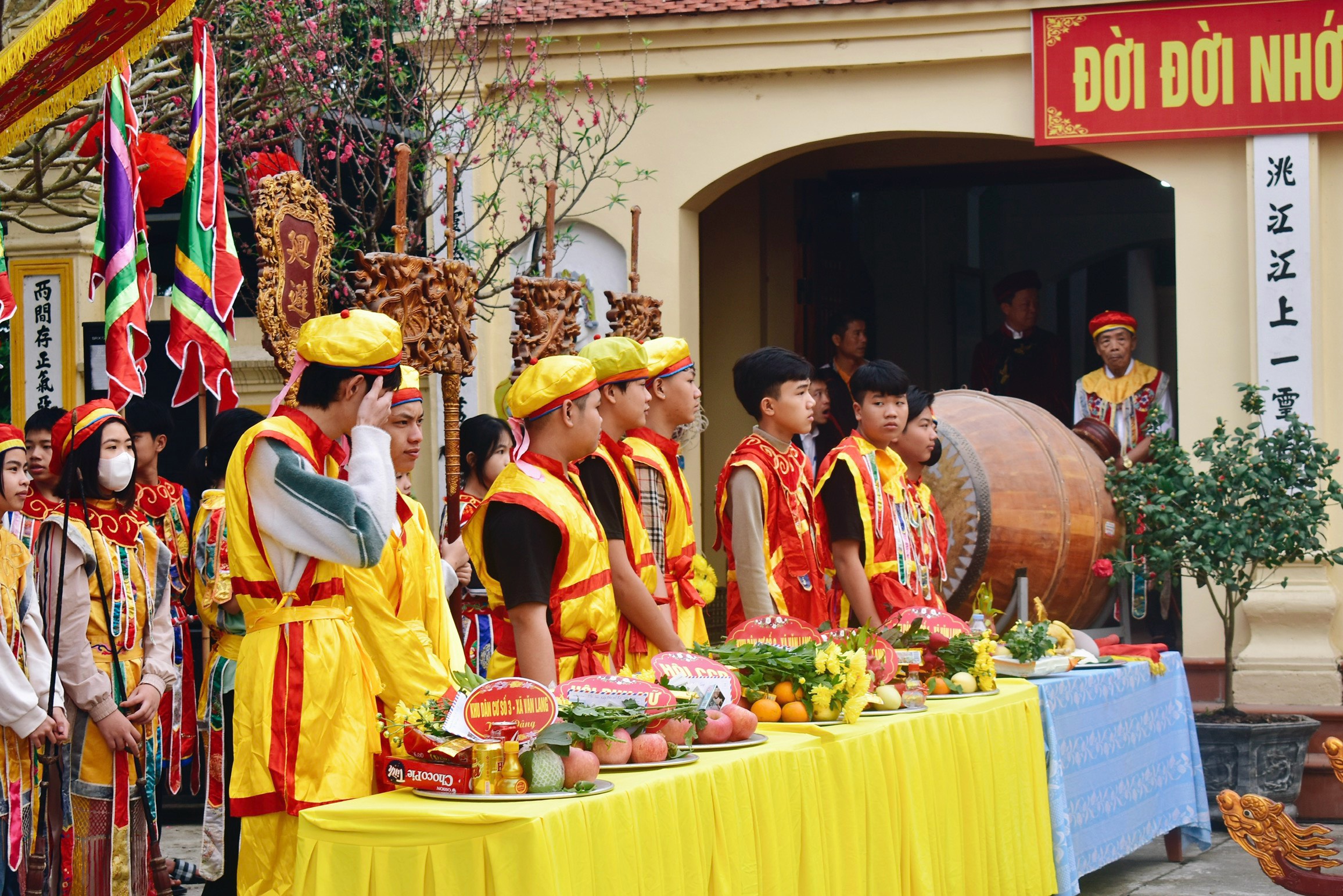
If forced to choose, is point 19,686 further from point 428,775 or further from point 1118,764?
point 1118,764

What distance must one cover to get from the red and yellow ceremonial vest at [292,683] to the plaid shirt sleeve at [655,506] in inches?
75.5

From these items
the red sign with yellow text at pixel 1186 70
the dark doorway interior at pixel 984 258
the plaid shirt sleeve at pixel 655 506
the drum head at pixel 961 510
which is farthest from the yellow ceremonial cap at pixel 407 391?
the dark doorway interior at pixel 984 258

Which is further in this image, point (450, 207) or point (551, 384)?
point (450, 207)

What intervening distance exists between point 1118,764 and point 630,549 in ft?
7.34

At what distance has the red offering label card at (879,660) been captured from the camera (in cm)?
500

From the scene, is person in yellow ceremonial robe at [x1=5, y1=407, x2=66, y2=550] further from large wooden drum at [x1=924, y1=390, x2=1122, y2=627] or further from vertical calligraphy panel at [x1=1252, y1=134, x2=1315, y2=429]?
vertical calligraphy panel at [x1=1252, y1=134, x2=1315, y2=429]

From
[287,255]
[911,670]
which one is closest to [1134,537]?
[911,670]

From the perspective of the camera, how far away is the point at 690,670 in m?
4.29

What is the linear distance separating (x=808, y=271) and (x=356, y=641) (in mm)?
9580

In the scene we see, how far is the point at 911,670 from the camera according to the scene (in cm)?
527

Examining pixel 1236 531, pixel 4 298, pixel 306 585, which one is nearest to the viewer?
pixel 306 585

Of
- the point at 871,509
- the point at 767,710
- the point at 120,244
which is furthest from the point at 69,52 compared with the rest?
the point at 871,509

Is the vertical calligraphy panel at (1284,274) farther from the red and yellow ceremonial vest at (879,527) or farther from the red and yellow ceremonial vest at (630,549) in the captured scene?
the red and yellow ceremonial vest at (630,549)

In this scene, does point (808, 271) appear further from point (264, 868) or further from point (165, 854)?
point (264, 868)
